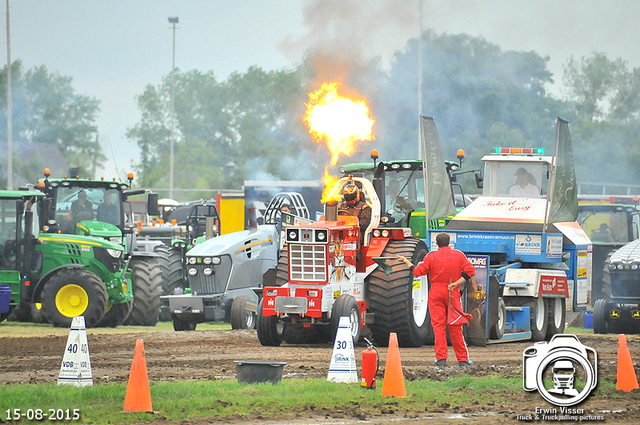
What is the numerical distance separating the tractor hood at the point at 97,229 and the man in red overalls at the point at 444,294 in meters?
9.63

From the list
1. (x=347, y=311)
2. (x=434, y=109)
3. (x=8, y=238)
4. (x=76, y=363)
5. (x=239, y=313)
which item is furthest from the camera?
(x=434, y=109)

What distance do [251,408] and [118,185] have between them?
1240cm

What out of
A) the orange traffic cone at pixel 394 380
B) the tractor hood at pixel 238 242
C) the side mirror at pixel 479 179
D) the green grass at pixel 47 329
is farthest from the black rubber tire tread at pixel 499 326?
the green grass at pixel 47 329

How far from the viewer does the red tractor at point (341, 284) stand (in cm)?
1368

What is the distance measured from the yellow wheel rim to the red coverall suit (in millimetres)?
8414

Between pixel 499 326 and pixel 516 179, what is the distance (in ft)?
10.4

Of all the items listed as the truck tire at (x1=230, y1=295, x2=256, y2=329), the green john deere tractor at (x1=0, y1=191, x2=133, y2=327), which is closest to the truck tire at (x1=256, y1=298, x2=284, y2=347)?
the truck tire at (x1=230, y1=295, x2=256, y2=329)

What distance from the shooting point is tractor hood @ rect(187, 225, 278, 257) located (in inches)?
707

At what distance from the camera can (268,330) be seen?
14219 mm

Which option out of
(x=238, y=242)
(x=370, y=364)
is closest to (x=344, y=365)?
(x=370, y=364)

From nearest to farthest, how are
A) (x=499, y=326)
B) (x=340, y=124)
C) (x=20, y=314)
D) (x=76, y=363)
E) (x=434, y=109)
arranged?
(x=76, y=363)
(x=499, y=326)
(x=340, y=124)
(x=20, y=314)
(x=434, y=109)

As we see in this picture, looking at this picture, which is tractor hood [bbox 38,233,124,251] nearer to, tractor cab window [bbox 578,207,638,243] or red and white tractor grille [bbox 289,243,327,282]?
red and white tractor grille [bbox 289,243,327,282]

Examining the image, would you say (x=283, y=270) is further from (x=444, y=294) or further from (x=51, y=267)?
(x=51, y=267)

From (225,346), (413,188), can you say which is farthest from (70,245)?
(413,188)
